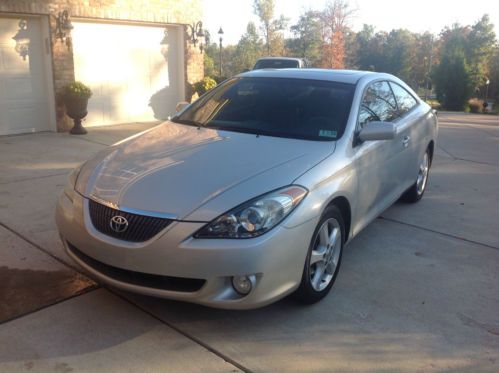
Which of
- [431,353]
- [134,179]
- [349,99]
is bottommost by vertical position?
[431,353]

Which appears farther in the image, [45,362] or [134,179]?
[134,179]

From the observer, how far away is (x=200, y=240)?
2.77 metres

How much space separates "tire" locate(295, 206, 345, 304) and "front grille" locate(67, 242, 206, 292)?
2.40 ft

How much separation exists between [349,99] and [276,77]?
0.77 meters

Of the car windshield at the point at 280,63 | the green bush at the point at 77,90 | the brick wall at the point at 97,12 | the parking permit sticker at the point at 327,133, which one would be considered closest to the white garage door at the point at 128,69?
the brick wall at the point at 97,12

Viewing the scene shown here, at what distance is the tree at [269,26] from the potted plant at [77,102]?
1604 inches

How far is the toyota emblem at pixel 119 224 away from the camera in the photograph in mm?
2915

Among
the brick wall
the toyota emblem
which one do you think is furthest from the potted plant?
the toyota emblem

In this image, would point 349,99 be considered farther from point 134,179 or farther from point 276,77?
point 134,179

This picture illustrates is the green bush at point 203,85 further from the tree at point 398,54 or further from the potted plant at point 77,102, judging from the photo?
the tree at point 398,54

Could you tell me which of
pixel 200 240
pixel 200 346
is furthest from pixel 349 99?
pixel 200 346

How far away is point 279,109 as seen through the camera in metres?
4.20

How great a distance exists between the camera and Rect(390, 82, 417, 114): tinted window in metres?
5.27

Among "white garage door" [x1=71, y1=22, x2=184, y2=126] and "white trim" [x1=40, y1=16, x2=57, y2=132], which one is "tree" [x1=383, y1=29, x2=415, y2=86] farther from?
"white trim" [x1=40, y1=16, x2=57, y2=132]
